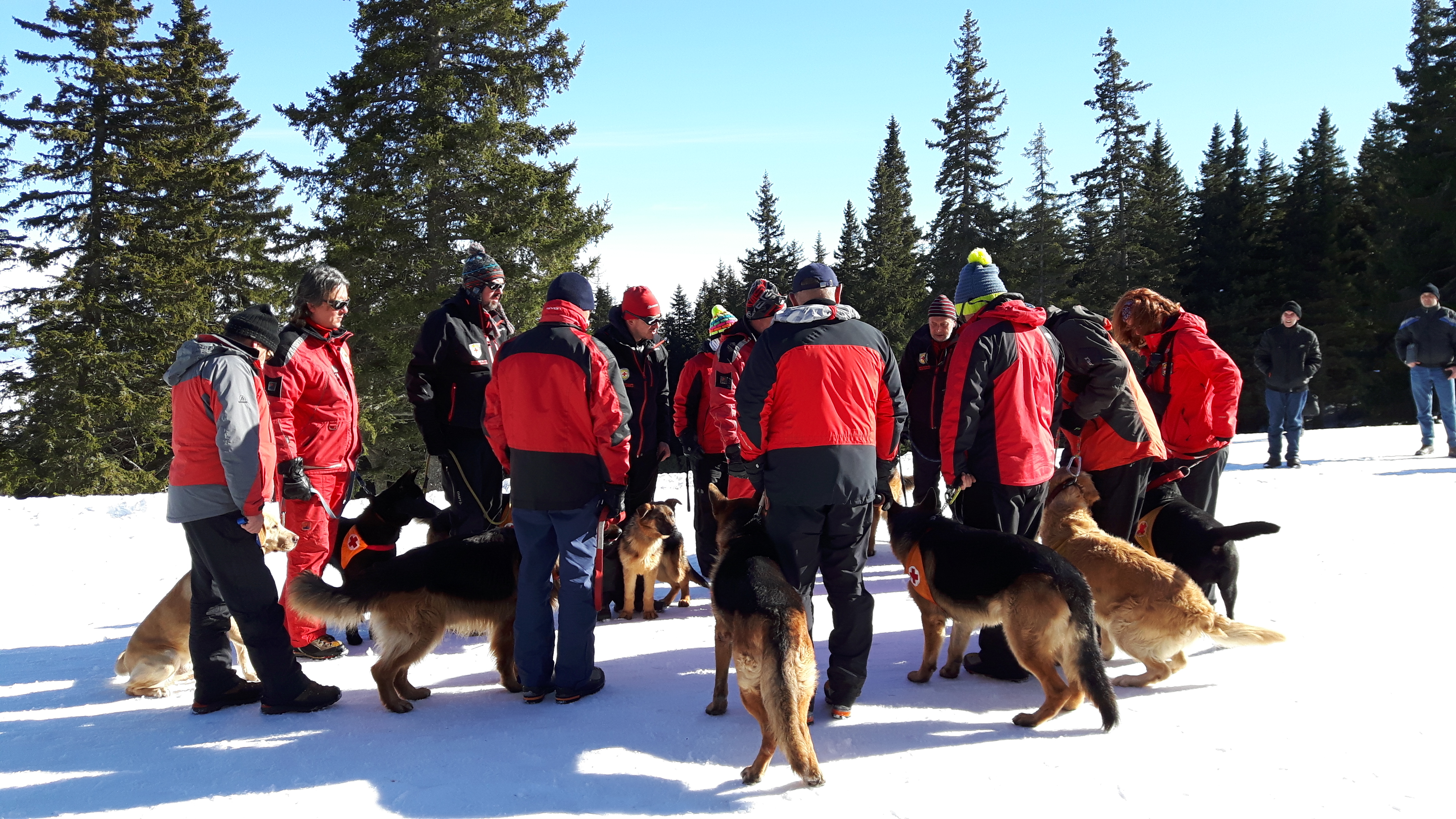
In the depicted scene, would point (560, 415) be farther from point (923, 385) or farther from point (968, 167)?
point (968, 167)

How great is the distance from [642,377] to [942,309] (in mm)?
2634

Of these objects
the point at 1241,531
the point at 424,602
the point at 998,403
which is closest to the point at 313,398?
the point at 424,602

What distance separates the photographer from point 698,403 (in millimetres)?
6141

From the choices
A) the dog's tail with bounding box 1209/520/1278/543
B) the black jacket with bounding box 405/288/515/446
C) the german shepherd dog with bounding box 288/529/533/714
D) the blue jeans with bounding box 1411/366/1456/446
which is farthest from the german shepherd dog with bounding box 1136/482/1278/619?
the blue jeans with bounding box 1411/366/1456/446

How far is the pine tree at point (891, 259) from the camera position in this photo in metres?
33.3

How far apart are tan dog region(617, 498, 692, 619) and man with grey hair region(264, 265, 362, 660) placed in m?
1.94

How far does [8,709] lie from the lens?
4.20 meters

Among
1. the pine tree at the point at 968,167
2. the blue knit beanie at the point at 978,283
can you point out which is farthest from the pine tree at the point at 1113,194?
the blue knit beanie at the point at 978,283

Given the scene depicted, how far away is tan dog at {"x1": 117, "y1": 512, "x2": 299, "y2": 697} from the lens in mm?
4328

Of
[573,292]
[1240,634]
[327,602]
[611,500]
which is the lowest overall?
[1240,634]

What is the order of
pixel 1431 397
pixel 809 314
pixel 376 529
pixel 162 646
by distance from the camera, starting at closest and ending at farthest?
pixel 809 314
pixel 162 646
pixel 376 529
pixel 1431 397

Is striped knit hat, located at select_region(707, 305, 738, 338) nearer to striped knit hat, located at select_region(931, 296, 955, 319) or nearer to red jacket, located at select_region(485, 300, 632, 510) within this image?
striped knit hat, located at select_region(931, 296, 955, 319)

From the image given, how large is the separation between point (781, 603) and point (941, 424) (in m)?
1.57

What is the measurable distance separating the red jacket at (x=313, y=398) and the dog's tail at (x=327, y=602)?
85cm
